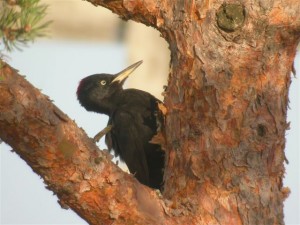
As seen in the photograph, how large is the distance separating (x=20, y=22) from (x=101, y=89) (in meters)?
3.49

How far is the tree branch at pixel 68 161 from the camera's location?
3127mm

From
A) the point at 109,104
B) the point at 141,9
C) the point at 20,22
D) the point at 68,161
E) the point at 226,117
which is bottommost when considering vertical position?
the point at 68,161

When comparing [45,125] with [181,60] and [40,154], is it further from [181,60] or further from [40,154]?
[181,60]

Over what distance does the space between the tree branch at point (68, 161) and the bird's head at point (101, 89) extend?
2496 millimetres

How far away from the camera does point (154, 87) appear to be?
657 cm

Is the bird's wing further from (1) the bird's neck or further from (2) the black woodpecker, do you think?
(1) the bird's neck

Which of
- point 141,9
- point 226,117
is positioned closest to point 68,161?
point 226,117

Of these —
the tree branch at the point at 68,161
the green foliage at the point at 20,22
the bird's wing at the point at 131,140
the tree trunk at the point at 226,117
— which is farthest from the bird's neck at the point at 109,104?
the green foliage at the point at 20,22

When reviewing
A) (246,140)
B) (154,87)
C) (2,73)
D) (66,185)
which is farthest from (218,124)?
(154,87)

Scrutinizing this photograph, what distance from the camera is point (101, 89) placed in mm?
6102

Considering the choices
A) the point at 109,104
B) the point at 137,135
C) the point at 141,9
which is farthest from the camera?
the point at 109,104

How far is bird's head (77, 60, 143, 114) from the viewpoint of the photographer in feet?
20.0

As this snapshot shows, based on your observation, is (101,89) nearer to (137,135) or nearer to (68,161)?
(137,135)

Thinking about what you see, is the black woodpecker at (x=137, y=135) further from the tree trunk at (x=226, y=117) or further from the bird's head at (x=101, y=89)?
the tree trunk at (x=226, y=117)
